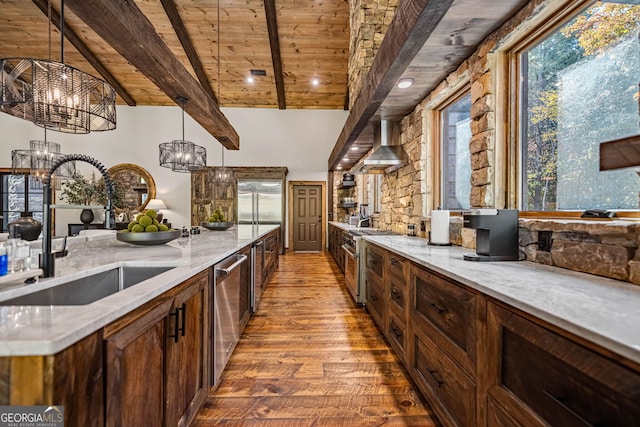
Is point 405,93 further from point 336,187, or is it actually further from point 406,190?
point 336,187

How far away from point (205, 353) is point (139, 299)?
81cm

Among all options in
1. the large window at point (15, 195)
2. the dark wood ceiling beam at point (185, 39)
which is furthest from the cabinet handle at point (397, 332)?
the large window at point (15, 195)

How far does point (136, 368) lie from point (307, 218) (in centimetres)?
791

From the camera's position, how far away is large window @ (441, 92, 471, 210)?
2.72m

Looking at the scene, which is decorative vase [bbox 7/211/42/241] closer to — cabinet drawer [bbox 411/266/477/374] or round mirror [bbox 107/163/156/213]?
cabinet drawer [bbox 411/266/477/374]

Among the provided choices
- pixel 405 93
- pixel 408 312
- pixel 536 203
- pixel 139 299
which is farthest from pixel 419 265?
pixel 405 93

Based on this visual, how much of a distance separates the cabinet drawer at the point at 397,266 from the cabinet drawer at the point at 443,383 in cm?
40

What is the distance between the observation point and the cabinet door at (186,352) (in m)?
1.20

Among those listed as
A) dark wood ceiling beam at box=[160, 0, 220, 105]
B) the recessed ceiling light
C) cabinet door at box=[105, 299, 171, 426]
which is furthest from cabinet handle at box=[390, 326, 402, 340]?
dark wood ceiling beam at box=[160, 0, 220, 105]

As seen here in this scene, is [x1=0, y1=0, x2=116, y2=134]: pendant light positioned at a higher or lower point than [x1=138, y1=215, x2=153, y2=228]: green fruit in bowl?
higher

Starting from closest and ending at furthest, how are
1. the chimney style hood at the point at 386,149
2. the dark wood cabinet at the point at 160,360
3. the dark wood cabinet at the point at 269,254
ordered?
the dark wood cabinet at the point at 160,360
the chimney style hood at the point at 386,149
the dark wood cabinet at the point at 269,254

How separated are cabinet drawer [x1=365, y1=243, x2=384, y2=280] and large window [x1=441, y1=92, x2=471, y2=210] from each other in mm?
885

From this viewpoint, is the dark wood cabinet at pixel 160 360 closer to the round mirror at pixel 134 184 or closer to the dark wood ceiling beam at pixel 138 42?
the dark wood ceiling beam at pixel 138 42

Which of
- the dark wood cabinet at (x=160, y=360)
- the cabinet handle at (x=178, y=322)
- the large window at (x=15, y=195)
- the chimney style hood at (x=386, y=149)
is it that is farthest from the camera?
the large window at (x=15, y=195)
